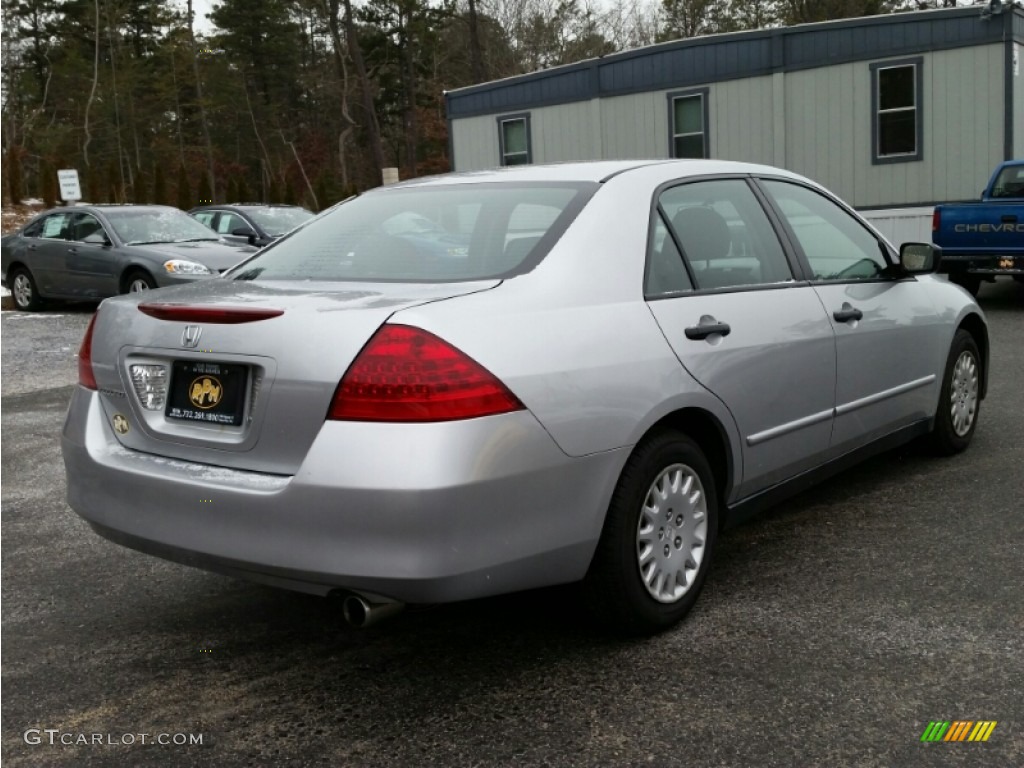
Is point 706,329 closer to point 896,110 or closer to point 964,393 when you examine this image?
point 964,393

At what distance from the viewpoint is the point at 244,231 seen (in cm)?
1530

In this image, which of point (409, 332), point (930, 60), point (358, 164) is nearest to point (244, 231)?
point (930, 60)

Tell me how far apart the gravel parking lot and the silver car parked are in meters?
0.31

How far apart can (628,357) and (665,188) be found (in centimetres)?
89

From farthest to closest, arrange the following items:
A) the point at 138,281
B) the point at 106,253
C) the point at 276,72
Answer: the point at 276,72 → the point at 106,253 → the point at 138,281

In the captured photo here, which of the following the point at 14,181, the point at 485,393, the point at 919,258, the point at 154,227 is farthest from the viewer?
the point at 14,181

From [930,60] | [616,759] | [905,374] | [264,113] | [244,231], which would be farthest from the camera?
[264,113]

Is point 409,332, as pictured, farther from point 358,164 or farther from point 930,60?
point 358,164

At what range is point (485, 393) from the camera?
290 centimetres

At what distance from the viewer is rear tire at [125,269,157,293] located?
45.5ft

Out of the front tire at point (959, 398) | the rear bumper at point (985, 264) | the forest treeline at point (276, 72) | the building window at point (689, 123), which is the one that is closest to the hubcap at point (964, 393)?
the front tire at point (959, 398)

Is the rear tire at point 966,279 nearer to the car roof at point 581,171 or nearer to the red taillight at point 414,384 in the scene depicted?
the car roof at point 581,171

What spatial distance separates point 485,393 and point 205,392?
2.81ft

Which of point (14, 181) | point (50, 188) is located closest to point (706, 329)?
point (50, 188)
